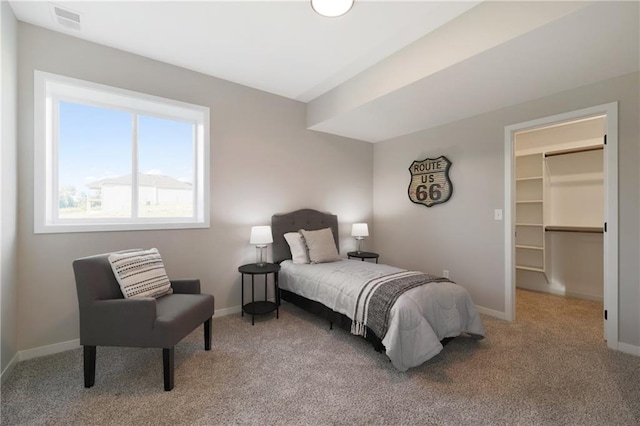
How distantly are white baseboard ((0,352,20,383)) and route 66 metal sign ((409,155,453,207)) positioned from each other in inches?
172

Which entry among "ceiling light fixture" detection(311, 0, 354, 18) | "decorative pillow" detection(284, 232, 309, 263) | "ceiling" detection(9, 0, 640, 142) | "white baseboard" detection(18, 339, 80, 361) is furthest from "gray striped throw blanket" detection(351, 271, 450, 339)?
"white baseboard" detection(18, 339, 80, 361)

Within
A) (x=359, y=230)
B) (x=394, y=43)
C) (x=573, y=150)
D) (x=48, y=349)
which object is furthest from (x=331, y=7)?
(x=573, y=150)

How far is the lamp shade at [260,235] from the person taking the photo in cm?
319

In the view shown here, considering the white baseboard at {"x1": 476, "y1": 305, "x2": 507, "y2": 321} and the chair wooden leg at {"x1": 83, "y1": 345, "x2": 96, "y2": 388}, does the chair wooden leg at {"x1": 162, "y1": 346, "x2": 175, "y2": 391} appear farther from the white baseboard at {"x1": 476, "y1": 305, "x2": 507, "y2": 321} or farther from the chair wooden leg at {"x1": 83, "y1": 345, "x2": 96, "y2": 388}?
the white baseboard at {"x1": 476, "y1": 305, "x2": 507, "y2": 321}

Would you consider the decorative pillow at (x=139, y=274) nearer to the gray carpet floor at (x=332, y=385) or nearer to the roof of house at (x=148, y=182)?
the gray carpet floor at (x=332, y=385)

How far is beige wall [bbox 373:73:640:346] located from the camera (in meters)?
2.35

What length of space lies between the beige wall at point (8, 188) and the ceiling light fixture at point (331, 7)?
2.18m

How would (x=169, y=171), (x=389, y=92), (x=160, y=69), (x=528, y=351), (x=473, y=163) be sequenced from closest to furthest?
(x=528, y=351) < (x=389, y=92) < (x=160, y=69) < (x=169, y=171) < (x=473, y=163)

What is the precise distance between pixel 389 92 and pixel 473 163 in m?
1.50

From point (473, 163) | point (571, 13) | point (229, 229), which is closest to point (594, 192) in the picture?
point (473, 163)

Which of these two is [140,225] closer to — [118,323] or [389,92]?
[118,323]

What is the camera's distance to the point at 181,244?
2.99 metres

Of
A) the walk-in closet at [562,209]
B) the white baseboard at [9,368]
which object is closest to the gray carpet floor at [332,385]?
the white baseboard at [9,368]

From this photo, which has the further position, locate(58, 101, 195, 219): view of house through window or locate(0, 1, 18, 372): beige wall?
locate(58, 101, 195, 219): view of house through window
